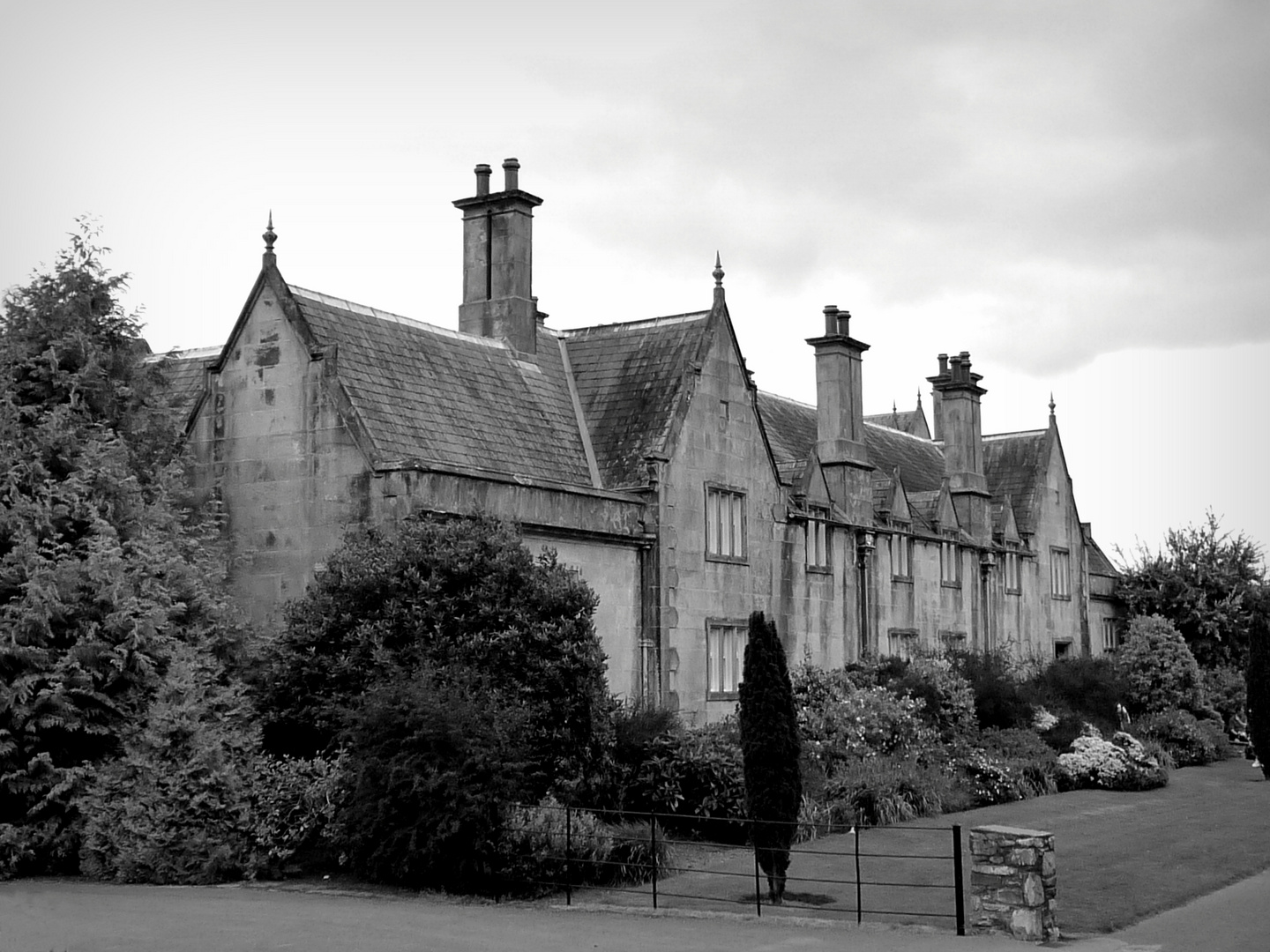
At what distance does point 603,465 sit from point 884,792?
9.09 metres

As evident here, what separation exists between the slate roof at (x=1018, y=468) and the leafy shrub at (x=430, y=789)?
3456cm

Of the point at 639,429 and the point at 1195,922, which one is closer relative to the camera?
the point at 1195,922

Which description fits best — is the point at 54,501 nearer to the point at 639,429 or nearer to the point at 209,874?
the point at 209,874

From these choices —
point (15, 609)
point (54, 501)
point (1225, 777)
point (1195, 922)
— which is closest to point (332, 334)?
point (54, 501)

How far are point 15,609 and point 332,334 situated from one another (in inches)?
326

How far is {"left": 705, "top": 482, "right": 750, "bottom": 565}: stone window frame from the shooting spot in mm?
31922

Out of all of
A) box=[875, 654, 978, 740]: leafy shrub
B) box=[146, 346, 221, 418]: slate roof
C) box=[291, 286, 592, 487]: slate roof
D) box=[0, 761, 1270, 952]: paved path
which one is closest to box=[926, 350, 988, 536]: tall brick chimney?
box=[875, 654, 978, 740]: leafy shrub

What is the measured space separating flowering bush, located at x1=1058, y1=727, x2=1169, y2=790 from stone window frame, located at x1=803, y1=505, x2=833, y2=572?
7091 mm

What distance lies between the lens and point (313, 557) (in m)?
25.6

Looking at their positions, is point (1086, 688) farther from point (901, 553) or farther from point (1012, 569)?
point (1012, 569)

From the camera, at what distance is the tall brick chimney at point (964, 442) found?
4719cm

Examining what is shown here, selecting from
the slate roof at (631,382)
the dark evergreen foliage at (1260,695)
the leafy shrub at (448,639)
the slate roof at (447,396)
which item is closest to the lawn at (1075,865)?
the leafy shrub at (448,639)

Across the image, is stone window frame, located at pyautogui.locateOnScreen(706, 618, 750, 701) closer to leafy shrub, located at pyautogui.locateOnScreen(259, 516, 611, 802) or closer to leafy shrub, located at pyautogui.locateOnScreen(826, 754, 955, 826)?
leafy shrub, located at pyautogui.locateOnScreen(826, 754, 955, 826)

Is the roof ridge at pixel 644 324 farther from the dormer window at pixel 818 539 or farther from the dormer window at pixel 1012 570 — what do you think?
the dormer window at pixel 1012 570
